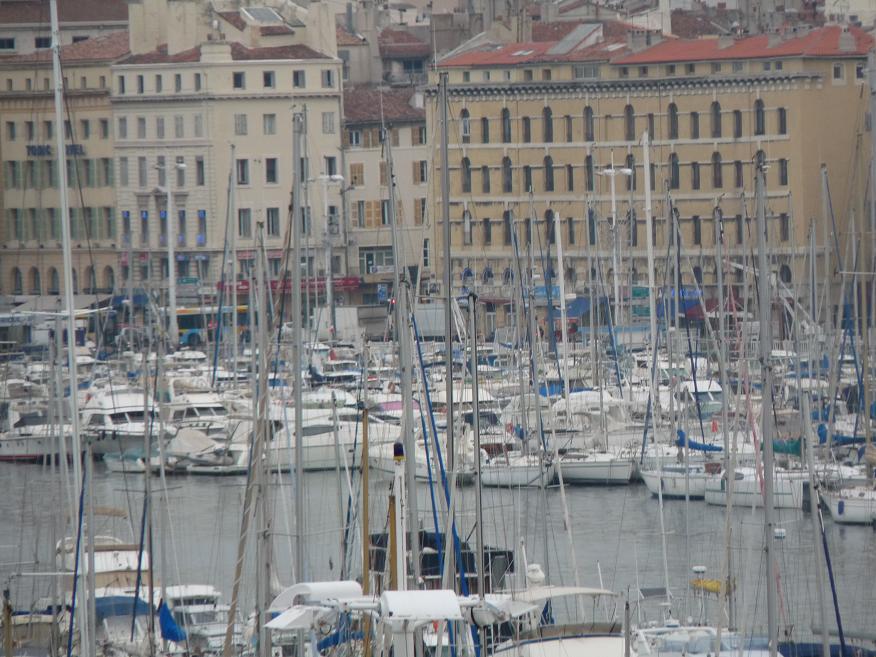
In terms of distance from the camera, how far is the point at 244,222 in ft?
211

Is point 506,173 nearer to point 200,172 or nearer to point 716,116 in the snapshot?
point 716,116

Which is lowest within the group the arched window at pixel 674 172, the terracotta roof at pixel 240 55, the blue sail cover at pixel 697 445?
the blue sail cover at pixel 697 445

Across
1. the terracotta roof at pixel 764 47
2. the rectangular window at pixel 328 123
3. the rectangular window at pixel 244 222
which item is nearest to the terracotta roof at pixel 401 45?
the rectangular window at pixel 328 123

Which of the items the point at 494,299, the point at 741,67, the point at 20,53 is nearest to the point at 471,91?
the point at 741,67

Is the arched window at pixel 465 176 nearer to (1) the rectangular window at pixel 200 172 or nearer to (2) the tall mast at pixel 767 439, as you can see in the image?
(1) the rectangular window at pixel 200 172

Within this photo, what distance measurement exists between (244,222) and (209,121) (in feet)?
9.49

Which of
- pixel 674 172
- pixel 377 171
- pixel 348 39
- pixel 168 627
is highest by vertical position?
pixel 348 39

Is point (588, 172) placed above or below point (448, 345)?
above

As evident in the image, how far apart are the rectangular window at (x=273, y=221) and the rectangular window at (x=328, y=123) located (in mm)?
2575

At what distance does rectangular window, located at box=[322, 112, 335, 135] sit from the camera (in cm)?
6556

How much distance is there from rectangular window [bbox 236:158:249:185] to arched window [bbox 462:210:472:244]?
6327mm

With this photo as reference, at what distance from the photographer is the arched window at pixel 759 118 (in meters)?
58.5

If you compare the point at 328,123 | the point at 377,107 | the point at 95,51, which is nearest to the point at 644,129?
the point at 377,107

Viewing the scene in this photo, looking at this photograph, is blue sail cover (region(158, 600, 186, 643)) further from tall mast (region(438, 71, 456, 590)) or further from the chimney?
the chimney
